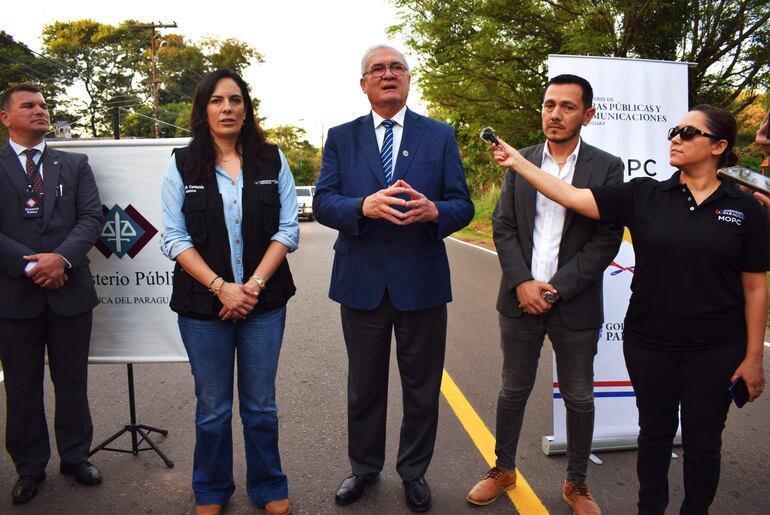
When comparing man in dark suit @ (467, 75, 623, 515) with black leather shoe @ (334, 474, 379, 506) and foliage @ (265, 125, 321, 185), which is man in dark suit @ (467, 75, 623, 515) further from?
foliage @ (265, 125, 321, 185)

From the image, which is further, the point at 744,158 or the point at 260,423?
the point at 744,158

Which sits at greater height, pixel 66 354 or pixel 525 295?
pixel 525 295

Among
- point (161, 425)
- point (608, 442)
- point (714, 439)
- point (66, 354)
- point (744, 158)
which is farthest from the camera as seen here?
point (744, 158)

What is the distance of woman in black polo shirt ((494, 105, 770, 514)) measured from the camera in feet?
8.24

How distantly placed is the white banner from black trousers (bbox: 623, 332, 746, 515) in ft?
8.96

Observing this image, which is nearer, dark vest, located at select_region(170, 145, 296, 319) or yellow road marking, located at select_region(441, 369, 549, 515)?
dark vest, located at select_region(170, 145, 296, 319)

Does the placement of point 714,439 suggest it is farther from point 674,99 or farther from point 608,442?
point 674,99

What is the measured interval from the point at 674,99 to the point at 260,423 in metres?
3.24

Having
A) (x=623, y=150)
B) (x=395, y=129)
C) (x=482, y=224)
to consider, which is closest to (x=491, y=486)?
(x=395, y=129)

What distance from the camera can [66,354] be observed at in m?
3.45

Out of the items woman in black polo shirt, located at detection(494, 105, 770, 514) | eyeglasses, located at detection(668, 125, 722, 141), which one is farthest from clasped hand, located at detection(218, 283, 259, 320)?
eyeglasses, located at detection(668, 125, 722, 141)

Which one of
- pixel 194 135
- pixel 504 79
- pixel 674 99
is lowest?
pixel 194 135

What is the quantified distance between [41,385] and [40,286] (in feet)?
2.00

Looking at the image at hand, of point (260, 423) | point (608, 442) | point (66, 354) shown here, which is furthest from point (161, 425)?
point (608, 442)
